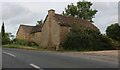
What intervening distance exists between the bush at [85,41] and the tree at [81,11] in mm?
27686

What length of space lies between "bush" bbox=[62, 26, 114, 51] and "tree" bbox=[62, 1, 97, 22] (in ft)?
90.8

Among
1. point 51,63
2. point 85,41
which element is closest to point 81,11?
point 85,41

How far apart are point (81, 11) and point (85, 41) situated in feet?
115

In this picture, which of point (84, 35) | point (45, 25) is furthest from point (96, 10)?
point (84, 35)

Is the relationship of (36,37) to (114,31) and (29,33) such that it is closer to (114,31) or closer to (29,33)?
(29,33)

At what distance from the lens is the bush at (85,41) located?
45834 millimetres

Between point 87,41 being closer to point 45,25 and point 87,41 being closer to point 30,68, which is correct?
point 45,25

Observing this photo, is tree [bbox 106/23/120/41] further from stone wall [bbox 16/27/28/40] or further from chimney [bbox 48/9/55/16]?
stone wall [bbox 16/27/28/40]

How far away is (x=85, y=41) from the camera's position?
46281 millimetres

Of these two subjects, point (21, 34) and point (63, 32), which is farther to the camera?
point (21, 34)

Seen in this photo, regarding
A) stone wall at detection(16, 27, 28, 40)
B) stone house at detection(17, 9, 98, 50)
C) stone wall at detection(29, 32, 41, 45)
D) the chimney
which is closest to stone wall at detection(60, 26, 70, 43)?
stone house at detection(17, 9, 98, 50)

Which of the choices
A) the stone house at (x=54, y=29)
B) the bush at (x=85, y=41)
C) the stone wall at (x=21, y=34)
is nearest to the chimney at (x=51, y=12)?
the stone house at (x=54, y=29)

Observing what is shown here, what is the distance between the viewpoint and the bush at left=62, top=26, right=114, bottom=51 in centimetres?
4583

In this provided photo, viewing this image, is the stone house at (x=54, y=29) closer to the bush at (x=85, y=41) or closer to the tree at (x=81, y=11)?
the bush at (x=85, y=41)
